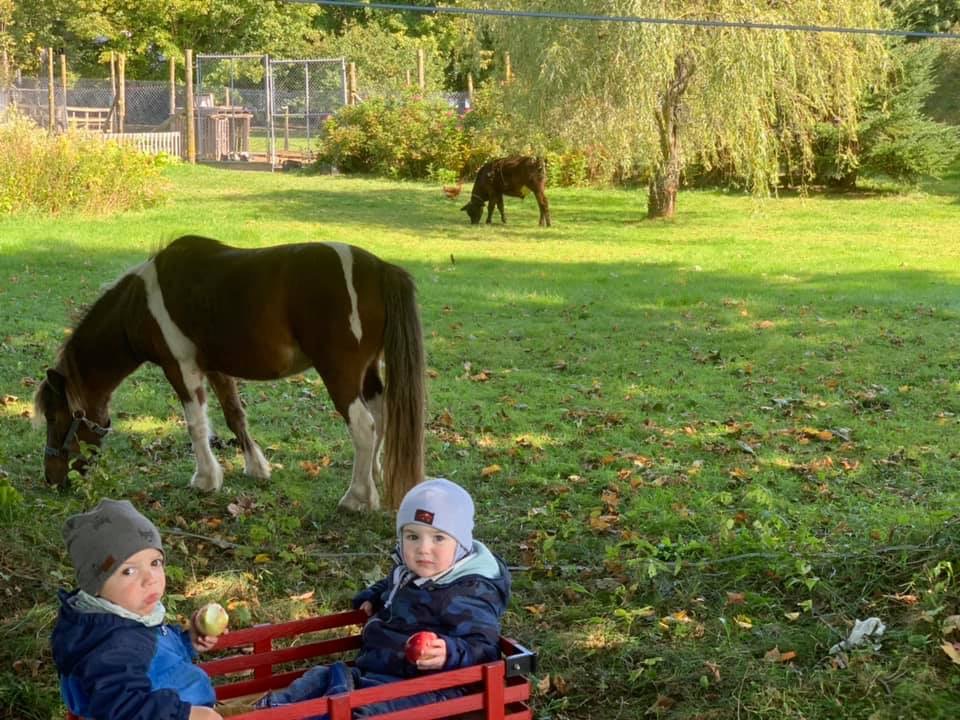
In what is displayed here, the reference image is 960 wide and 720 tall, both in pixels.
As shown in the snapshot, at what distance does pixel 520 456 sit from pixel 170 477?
2.29 m

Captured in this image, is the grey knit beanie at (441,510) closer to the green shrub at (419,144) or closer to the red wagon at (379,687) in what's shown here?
the red wagon at (379,687)

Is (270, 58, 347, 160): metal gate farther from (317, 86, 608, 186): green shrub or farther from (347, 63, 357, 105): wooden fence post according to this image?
(317, 86, 608, 186): green shrub

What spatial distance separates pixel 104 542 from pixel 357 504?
11.4 feet

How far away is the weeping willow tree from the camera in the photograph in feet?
61.5

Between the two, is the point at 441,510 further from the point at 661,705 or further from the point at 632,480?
the point at 632,480

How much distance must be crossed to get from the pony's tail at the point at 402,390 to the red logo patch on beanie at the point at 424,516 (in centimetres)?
255

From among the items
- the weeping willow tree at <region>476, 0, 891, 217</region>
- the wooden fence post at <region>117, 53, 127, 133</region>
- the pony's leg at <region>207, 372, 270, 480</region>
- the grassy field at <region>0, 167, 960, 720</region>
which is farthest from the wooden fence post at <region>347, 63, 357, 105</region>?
the pony's leg at <region>207, 372, 270, 480</region>

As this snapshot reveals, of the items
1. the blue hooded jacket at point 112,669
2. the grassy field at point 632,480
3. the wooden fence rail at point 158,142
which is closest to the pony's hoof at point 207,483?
the grassy field at point 632,480

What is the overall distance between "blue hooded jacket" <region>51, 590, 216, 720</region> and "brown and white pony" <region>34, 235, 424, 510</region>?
305 cm

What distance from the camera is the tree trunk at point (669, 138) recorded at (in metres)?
20.1

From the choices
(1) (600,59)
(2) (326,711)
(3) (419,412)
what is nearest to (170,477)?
(3) (419,412)

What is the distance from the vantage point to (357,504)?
6.54 metres

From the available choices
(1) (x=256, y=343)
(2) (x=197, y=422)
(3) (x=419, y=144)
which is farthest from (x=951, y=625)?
(3) (x=419, y=144)

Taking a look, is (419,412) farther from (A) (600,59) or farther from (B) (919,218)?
(B) (919,218)
